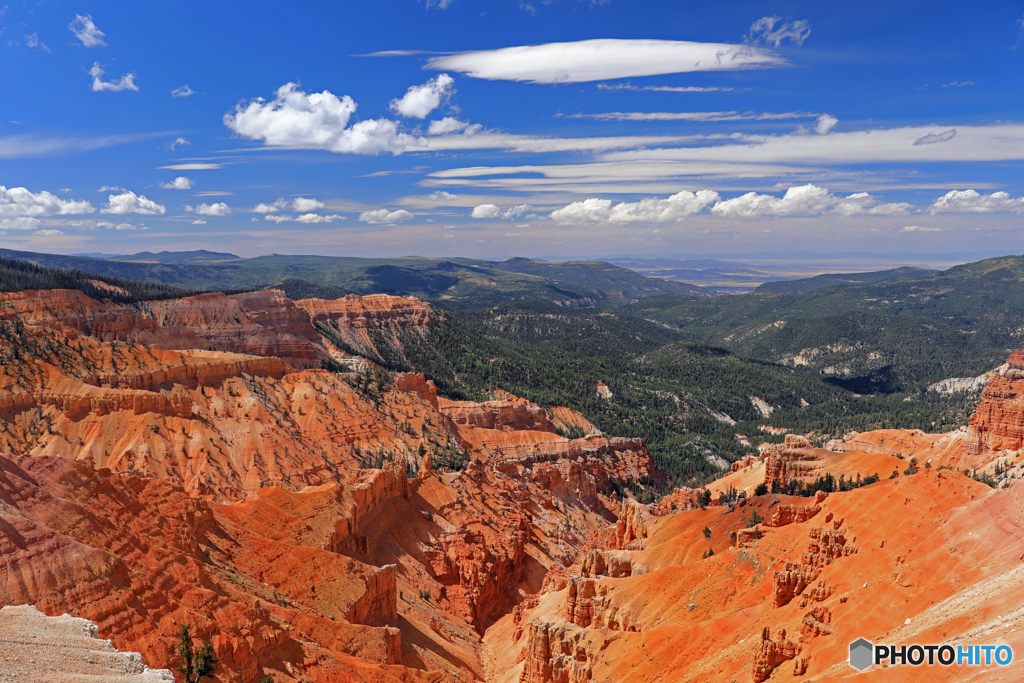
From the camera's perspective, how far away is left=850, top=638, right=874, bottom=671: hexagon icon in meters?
30.1

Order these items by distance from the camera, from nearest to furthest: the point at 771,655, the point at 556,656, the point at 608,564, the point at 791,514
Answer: the point at 771,655 → the point at 556,656 → the point at 791,514 → the point at 608,564

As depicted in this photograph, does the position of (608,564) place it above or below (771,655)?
below

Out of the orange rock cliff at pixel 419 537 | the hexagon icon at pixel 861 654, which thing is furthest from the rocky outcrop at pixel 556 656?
the hexagon icon at pixel 861 654

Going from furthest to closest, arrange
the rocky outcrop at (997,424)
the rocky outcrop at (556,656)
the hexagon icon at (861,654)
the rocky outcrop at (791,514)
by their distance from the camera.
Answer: the rocky outcrop at (997,424) < the rocky outcrop at (791,514) < the rocky outcrop at (556,656) < the hexagon icon at (861,654)

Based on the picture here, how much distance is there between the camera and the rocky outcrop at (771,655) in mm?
34938

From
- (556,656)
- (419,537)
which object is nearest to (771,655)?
(556,656)

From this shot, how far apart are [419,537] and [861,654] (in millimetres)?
49590

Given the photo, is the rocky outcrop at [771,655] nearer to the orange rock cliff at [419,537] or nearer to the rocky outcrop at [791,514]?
the orange rock cliff at [419,537]

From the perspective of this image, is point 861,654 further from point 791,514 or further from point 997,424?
point 997,424

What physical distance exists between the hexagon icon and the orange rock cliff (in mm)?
899

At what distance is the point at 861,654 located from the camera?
3111cm

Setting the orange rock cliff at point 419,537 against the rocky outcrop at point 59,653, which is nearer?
the rocky outcrop at point 59,653

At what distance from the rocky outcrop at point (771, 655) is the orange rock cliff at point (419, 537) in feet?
0.34

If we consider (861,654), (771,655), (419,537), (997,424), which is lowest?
(419,537)
